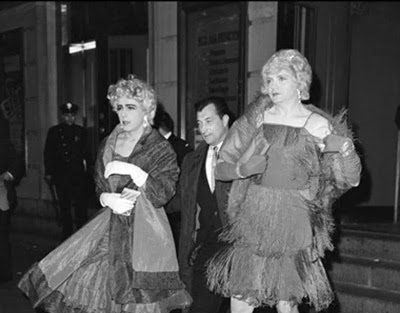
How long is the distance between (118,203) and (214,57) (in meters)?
4.11

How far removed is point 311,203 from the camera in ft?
10.5

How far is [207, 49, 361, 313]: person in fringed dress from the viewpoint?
10.2ft

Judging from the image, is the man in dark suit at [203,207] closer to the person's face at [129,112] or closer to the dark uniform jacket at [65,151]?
the person's face at [129,112]

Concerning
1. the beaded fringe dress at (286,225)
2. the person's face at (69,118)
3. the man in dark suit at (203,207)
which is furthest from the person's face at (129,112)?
the person's face at (69,118)

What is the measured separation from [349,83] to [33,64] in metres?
5.79

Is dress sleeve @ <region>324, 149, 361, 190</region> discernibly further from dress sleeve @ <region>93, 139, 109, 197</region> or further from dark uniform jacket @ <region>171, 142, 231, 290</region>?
dress sleeve @ <region>93, 139, 109, 197</region>

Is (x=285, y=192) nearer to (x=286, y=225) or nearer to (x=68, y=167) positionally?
(x=286, y=225)

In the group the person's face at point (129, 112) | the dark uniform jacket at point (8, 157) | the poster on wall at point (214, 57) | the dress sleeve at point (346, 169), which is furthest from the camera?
→ the poster on wall at point (214, 57)

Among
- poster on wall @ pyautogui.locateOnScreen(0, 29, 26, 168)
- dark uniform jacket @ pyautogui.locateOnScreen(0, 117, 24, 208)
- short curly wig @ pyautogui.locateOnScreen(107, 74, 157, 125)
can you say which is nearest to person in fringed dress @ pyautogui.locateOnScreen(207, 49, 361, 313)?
short curly wig @ pyautogui.locateOnScreen(107, 74, 157, 125)

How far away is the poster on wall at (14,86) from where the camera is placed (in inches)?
381

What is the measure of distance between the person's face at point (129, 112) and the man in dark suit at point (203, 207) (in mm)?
415

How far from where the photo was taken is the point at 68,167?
299 inches

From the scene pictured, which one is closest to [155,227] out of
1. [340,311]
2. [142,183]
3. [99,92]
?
[142,183]

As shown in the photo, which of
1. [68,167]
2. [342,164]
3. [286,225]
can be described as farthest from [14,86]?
[342,164]
